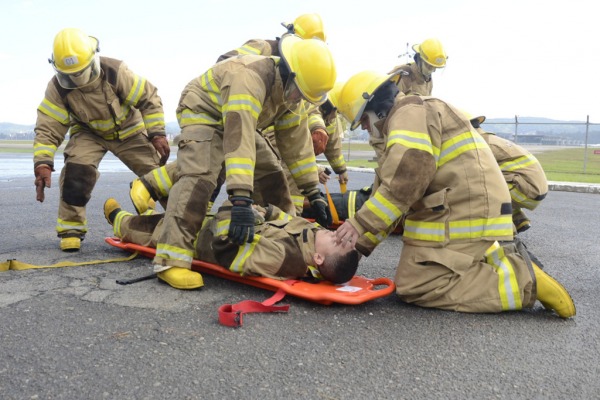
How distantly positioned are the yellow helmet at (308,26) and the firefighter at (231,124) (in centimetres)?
231

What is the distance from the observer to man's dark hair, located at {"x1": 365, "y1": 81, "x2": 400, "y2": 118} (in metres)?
3.19

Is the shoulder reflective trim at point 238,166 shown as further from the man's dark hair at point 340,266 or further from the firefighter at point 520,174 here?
the firefighter at point 520,174

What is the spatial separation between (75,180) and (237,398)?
3.12 meters

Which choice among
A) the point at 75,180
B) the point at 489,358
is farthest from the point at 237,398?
the point at 75,180

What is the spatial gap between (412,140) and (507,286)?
0.95 meters

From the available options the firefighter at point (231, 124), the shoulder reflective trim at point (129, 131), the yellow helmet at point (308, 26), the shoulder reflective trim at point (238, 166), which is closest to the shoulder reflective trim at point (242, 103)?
the firefighter at point (231, 124)

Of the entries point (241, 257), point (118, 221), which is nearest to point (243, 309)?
point (241, 257)

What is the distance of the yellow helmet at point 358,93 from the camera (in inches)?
125

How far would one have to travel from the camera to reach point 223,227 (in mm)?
3492

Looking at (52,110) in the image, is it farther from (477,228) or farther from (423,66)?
(423,66)

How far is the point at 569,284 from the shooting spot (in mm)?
3789

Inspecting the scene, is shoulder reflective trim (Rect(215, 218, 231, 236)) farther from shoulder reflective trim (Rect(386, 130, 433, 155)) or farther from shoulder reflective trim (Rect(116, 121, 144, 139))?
shoulder reflective trim (Rect(116, 121, 144, 139))

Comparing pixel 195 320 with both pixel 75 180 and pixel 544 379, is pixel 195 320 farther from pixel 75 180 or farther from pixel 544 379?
pixel 75 180

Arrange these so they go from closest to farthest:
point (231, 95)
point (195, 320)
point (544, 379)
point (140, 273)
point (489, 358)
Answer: point (544, 379), point (489, 358), point (195, 320), point (231, 95), point (140, 273)
